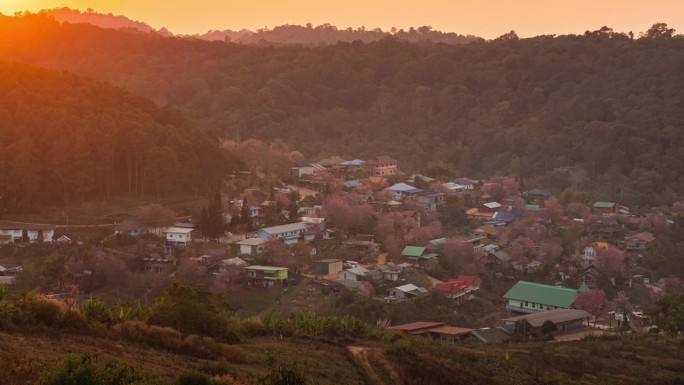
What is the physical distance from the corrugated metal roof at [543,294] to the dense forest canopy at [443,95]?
43.3ft

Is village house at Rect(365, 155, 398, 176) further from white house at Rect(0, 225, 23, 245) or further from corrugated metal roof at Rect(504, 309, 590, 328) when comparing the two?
corrugated metal roof at Rect(504, 309, 590, 328)

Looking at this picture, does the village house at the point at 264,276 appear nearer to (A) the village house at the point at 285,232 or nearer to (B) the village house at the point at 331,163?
(A) the village house at the point at 285,232

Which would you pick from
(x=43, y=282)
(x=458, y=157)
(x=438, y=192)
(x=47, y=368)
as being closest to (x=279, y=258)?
(x=43, y=282)

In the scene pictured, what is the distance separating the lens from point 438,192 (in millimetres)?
31641

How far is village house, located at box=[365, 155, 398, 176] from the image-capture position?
35219 millimetres

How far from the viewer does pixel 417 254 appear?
78.2 feet

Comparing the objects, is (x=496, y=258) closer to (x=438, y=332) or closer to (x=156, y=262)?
(x=438, y=332)

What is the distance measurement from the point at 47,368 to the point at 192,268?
43.6ft

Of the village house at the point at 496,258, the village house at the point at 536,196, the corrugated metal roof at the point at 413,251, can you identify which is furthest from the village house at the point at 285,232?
the village house at the point at 536,196

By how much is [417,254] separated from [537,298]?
4.54 metres

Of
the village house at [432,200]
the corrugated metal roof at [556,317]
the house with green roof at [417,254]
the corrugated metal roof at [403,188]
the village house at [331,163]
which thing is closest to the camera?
the corrugated metal roof at [556,317]

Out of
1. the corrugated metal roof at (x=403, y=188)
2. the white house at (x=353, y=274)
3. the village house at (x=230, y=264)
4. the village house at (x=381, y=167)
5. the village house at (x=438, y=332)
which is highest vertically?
the village house at (x=381, y=167)

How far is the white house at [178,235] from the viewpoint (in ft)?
74.3

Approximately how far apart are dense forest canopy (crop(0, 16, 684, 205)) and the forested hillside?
471 inches
